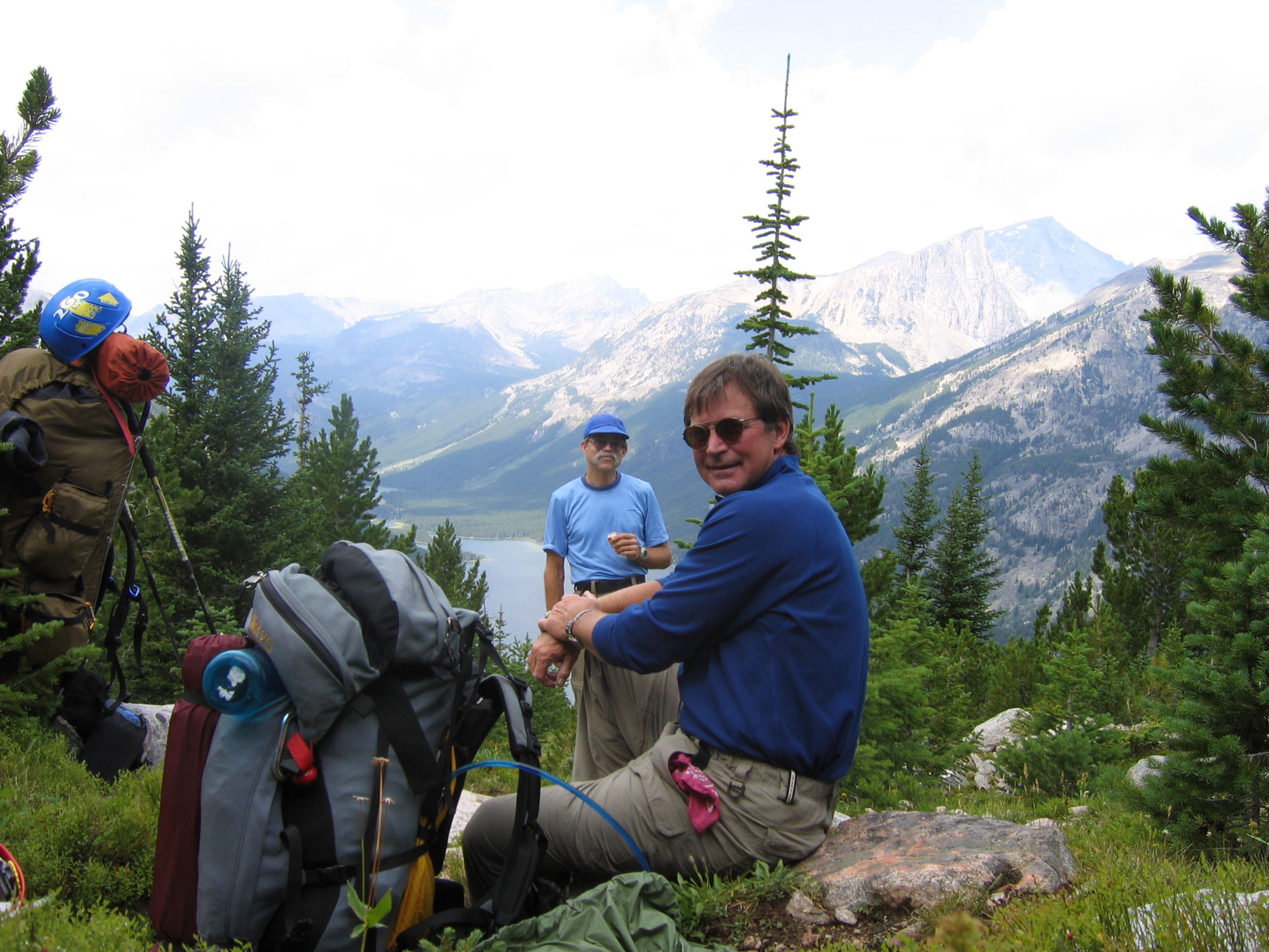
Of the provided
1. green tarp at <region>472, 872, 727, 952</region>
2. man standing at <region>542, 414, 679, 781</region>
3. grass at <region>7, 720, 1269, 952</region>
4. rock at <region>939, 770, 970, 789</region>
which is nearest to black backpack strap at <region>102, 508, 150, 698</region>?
grass at <region>7, 720, 1269, 952</region>

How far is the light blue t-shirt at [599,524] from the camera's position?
229 inches

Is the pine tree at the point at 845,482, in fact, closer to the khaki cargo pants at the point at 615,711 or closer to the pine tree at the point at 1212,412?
the khaki cargo pants at the point at 615,711

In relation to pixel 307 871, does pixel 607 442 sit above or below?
above

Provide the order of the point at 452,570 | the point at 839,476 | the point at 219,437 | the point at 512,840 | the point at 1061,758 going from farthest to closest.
Result: 1. the point at 452,570
2. the point at 219,437
3. the point at 839,476
4. the point at 1061,758
5. the point at 512,840

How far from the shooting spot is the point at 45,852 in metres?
2.93

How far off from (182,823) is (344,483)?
1183 inches

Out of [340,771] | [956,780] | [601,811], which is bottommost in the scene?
[956,780]

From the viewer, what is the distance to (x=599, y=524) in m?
5.89

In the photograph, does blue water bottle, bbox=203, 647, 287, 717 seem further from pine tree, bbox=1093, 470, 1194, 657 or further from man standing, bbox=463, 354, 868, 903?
pine tree, bbox=1093, 470, 1194, 657

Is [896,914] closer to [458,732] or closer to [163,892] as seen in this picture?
[458,732]

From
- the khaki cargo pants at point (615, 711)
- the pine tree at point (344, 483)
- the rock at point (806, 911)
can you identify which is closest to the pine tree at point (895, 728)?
the khaki cargo pants at point (615, 711)

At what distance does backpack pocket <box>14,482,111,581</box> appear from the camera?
13.7ft

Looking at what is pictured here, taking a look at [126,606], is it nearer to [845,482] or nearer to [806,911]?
[806,911]

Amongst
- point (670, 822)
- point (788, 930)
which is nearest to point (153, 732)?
point (670, 822)
